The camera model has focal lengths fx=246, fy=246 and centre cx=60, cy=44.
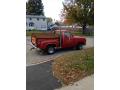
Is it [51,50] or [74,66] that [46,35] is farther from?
[74,66]

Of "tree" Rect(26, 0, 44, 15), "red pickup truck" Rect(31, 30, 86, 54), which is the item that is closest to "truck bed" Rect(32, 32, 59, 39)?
"red pickup truck" Rect(31, 30, 86, 54)

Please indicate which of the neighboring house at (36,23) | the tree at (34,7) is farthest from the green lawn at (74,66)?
the tree at (34,7)

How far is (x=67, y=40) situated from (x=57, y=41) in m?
0.08

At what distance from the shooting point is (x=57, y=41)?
1.81 m

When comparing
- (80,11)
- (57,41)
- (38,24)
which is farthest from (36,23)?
(80,11)

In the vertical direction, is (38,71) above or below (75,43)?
below

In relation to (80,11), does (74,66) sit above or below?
below

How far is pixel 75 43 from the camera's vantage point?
182cm

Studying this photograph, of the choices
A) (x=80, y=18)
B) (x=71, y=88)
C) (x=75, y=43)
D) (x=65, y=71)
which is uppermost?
(x=80, y=18)
